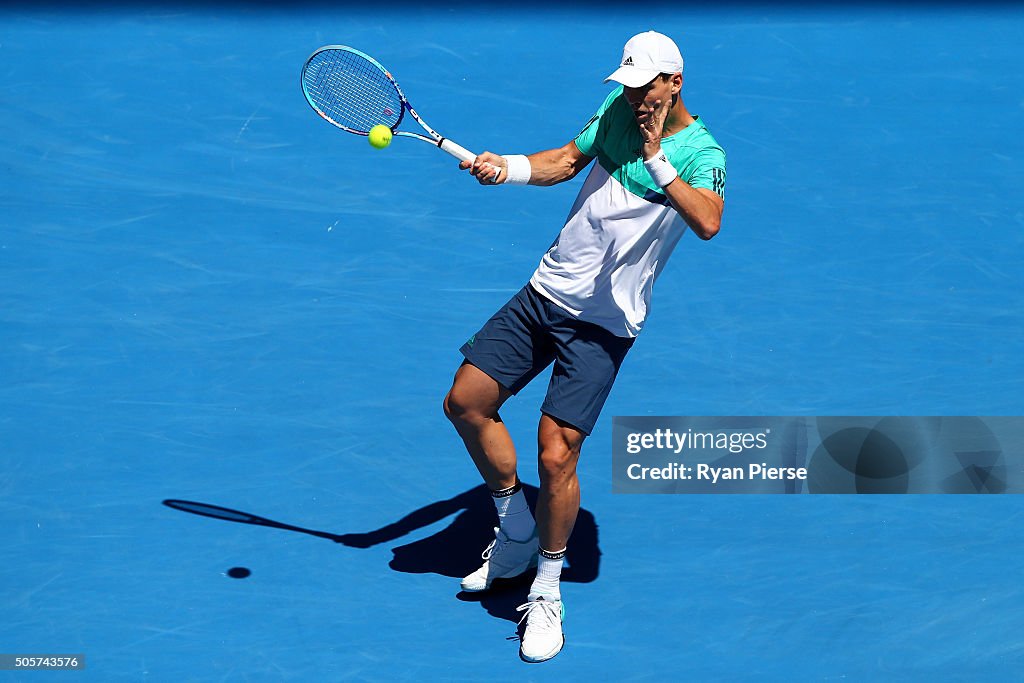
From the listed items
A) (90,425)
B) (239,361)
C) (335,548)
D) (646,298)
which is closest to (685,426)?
(646,298)

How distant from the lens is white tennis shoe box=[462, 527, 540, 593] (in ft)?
16.4

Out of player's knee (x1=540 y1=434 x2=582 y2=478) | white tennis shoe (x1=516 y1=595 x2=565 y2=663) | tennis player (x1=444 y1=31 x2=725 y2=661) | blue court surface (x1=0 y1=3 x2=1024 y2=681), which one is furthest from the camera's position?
blue court surface (x1=0 y1=3 x2=1024 y2=681)

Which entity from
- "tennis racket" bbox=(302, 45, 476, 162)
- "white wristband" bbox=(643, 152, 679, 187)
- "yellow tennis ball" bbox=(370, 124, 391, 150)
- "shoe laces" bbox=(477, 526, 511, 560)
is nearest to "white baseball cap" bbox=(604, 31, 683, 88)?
"white wristband" bbox=(643, 152, 679, 187)

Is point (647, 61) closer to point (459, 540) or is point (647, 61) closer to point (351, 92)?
point (351, 92)

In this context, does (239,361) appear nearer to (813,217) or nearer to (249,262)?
(249,262)

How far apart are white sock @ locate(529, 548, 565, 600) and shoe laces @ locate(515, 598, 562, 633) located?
0.02 m

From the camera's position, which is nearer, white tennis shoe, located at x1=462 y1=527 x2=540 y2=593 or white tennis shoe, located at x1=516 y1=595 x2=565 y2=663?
white tennis shoe, located at x1=516 y1=595 x2=565 y2=663

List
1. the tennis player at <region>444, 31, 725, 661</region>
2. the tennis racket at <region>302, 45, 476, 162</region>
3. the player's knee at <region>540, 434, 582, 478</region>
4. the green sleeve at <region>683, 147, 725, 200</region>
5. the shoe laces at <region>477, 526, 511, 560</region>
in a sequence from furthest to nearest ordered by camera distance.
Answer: the tennis racket at <region>302, 45, 476, 162</region>
the shoe laces at <region>477, 526, 511, 560</region>
the player's knee at <region>540, 434, 582, 478</region>
the tennis player at <region>444, 31, 725, 661</region>
the green sleeve at <region>683, 147, 725, 200</region>

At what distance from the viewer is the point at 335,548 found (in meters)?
5.18

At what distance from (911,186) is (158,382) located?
12.1 feet

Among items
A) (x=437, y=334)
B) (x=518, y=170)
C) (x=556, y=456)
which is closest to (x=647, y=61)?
(x=518, y=170)

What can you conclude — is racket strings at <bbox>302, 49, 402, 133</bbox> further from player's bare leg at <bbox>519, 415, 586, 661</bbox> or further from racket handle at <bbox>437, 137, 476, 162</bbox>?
player's bare leg at <bbox>519, 415, 586, 661</bbox>

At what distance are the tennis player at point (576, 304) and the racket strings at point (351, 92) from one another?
28.8 inches

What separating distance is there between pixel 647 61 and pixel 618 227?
579 mm
